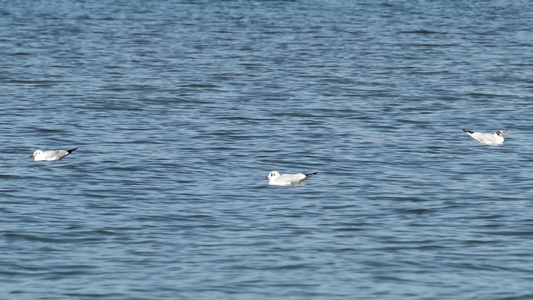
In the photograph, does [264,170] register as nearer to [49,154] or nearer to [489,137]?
[49,154]

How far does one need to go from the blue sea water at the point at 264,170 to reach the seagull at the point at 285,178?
0.14 metres

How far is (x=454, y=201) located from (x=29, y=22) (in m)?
40.2

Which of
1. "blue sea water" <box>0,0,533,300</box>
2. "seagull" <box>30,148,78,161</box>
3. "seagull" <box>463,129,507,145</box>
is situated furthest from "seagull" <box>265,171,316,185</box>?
"seagull" <box>463,129,507,145</box>

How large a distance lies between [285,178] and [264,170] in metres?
1.70

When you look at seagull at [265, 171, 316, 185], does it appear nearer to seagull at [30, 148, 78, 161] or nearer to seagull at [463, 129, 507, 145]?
seagull at [30, 148, 78, 161]

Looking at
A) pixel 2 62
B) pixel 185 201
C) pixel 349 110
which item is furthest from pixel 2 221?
pixel 2 62

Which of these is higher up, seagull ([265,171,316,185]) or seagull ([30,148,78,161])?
seagull ([265,171,316,185])

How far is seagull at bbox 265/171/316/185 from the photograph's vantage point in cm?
1955

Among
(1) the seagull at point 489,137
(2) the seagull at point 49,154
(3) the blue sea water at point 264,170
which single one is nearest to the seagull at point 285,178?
(3) the blue sea water at point 264,170

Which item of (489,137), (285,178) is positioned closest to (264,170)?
(285,178)

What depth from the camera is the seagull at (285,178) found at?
19.5 meters

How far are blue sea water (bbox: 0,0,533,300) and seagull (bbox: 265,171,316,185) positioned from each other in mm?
141

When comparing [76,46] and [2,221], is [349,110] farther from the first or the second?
[76,46]

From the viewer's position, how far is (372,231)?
16453 mm
